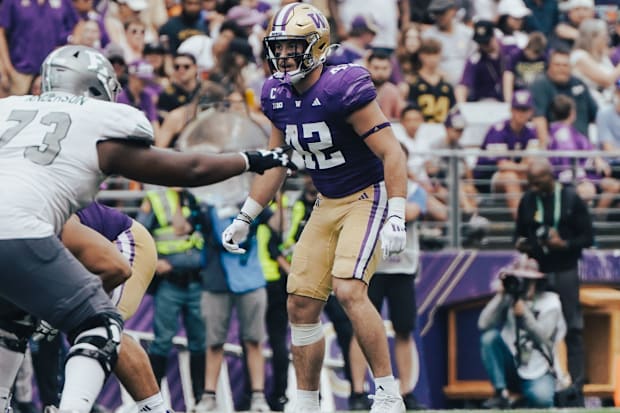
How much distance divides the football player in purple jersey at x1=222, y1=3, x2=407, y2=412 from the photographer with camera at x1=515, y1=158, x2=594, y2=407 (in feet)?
12.3

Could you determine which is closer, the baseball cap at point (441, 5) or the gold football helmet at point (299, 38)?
the gold football helmet at point (299, 38)

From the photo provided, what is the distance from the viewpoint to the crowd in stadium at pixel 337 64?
34.8ft

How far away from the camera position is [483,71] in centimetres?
1378

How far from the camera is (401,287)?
10.8 meters

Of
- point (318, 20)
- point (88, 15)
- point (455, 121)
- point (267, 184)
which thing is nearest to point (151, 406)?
point (267, 184)

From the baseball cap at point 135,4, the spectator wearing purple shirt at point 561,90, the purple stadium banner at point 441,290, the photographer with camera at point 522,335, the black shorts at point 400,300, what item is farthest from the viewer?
the baseball cap at point 135,4

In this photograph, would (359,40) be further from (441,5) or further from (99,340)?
(99,340)

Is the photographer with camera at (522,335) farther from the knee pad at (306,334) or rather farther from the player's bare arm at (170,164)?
the player's bare arm at (170,164)

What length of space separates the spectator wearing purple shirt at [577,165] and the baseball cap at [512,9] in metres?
2.08

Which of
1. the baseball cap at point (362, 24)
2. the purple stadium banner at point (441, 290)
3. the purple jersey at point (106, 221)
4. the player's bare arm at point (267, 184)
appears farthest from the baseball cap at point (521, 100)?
the purple jersey at point (106, 221)

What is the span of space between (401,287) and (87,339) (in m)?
5.28

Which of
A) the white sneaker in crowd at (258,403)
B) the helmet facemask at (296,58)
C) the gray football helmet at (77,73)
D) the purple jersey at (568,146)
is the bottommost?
the white sneaker in crowd at (258,403)

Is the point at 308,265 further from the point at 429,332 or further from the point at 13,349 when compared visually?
the point at 429,332

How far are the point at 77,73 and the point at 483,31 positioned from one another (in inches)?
321
